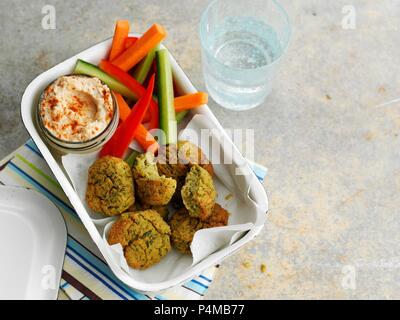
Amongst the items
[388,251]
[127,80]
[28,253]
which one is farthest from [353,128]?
[28,253]

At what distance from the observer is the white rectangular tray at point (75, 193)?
1202mm

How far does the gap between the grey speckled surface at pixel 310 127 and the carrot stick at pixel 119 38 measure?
0.95 ft

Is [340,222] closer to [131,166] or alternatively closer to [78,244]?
[131,166]

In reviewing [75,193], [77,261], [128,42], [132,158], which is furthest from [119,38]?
[77,261]

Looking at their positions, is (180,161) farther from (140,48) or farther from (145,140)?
(140,48)

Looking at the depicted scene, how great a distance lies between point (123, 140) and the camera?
135cm

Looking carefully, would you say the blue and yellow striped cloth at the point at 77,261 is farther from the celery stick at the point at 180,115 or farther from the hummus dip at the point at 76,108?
the celery stick at the point at 180,115

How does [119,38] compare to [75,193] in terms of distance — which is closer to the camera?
[75,193]

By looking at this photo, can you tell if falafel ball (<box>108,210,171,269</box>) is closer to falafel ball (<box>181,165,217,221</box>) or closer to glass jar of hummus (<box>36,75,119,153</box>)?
falafel ball (<box>181,165,217,221</box>)

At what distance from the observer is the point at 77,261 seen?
4.56ft

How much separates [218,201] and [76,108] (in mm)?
387

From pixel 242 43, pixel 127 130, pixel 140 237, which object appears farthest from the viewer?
pixel 242 43

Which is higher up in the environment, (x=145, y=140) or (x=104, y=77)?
(x=104, y=77)

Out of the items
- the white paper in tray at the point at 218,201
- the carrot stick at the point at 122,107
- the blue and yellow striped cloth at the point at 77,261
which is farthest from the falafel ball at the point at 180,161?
the blue and yellow striped cloth at the point at 77,261
